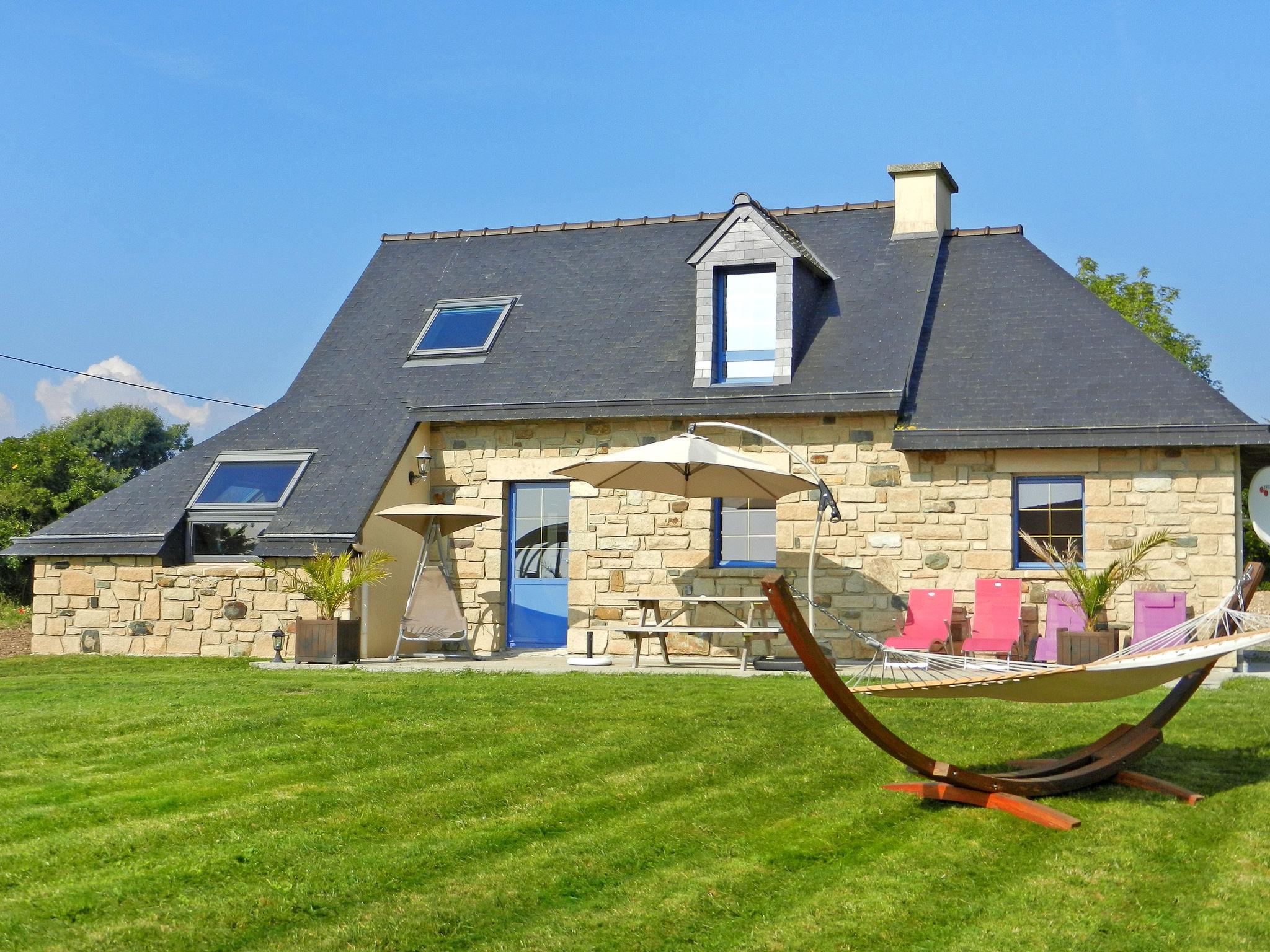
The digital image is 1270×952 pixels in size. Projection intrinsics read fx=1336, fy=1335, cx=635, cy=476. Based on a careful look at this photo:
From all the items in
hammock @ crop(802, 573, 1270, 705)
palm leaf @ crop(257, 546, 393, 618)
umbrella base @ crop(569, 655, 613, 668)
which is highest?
palm leaf @ crop(257, 546, 393, 618)

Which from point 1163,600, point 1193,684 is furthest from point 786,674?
point 1193,684

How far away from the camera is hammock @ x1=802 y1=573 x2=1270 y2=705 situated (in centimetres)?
576

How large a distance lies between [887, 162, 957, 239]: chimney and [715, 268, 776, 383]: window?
98.3 inches

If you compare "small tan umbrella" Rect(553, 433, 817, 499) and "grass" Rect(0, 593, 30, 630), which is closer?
"small tan umbrella" Rect(553, 433, 817, 499)

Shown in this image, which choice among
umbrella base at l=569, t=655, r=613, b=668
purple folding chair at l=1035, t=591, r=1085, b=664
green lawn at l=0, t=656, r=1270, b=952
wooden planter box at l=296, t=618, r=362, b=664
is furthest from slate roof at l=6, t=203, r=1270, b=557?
green lawn at l=0, t=656, r=1270, b=952

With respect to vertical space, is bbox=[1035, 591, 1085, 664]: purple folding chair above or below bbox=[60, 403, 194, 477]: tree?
below

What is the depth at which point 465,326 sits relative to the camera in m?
17.2

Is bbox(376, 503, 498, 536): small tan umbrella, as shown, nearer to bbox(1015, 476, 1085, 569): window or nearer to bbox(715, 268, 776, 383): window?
bbox(715, 268, 776, 383): window

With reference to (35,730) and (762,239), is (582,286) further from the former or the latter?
(35,730)

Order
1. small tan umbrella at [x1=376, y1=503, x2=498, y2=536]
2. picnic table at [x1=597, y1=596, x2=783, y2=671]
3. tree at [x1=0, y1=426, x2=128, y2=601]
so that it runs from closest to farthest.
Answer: picnic table at [x1=597, y1=596, x2=783, y2=671], small tan umbrella at [x1=376, y1=503, x2=498, y2=536], tree at [x1=0, y1=426, x2=128, y2=601]

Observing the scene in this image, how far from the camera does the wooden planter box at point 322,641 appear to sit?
44.4 feet

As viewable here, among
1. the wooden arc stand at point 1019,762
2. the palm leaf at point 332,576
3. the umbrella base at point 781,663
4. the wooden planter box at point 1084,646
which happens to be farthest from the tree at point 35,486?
the wooden arc stand at point 1019,762

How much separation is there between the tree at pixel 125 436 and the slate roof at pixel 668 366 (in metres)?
26.3

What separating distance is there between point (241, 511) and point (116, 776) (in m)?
8.57
